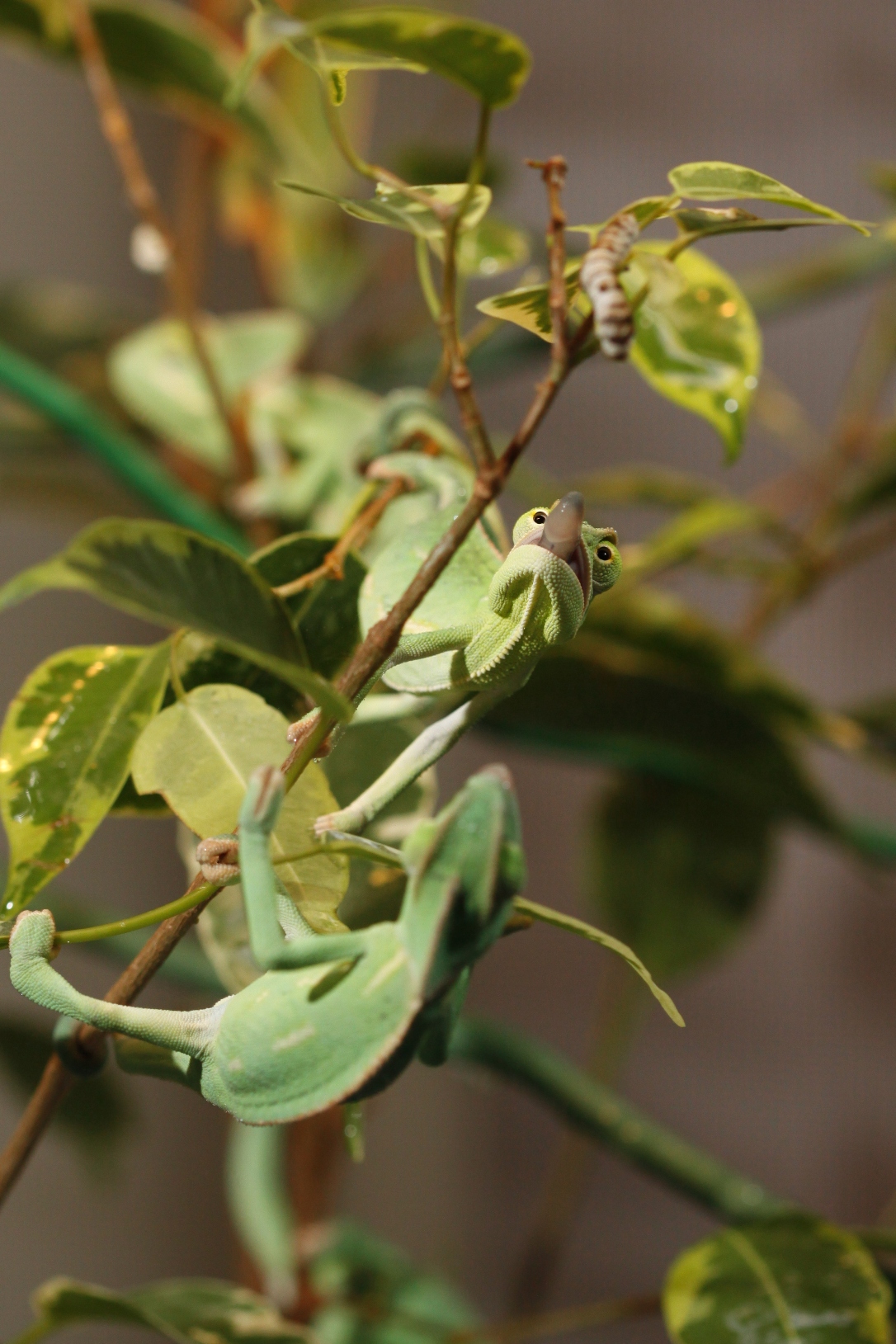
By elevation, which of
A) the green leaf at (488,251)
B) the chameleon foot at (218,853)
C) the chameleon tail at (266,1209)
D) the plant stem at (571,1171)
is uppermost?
the green leaf at (488,251)

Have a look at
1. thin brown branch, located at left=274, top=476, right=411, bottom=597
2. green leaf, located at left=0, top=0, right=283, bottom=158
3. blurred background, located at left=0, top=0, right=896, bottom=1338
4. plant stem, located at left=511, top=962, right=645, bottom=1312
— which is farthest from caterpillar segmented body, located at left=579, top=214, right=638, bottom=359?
blurred background, located at left=0, top=0, right=896, bottom=1338

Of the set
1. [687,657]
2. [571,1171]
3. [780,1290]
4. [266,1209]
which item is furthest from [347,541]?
[571,1171]

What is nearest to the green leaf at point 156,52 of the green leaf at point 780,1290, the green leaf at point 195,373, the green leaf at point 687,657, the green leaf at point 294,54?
the green leaf at point 195,373

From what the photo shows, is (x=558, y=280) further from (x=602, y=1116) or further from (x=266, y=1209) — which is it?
(x=266, y=1209)

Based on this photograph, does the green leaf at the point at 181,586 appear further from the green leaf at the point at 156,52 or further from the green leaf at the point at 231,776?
the green leaf at the point at 156,52

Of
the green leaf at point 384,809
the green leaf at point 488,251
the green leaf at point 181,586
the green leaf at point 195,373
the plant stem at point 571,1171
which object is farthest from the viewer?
the plant stem at point 571,1171

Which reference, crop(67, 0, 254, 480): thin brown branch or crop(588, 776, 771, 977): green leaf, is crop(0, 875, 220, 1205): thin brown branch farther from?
crop(588, 776, 771, 977): green leaf
